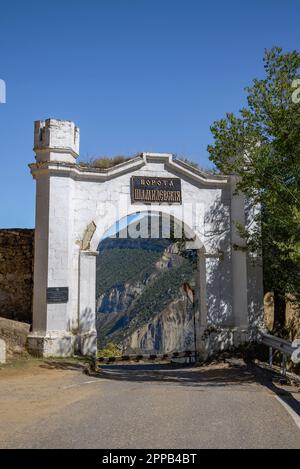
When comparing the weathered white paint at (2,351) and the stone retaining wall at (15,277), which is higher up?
the stone retaining wall at (15,277)

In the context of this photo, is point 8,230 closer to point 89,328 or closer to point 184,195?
point 89,328

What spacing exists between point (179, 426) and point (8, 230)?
11.0m

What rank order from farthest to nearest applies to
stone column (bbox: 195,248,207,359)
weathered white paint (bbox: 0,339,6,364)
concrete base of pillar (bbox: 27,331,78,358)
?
stone column (bbox: 195,248,207,359)
concrete base of pillar (bbox: 27,331,78,358)
weathered white paint (bbox: 0,339,6,364)

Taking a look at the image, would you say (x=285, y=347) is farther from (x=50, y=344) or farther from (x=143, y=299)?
(x=143, y=299)

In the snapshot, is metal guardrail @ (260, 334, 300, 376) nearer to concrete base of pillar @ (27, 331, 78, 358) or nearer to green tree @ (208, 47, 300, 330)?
green tree @ (208, 47, 300, 330)

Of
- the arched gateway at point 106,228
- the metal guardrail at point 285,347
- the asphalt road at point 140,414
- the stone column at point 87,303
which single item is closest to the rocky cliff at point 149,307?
the arched gateway at point 106,228

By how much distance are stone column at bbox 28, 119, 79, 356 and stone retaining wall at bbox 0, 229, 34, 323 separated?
1.16m

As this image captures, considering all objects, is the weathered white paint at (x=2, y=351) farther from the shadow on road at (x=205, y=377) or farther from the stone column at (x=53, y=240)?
the shadow on road at (x=205, y=377)

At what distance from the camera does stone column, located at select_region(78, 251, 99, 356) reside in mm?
14898

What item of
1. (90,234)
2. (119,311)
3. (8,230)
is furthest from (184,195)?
(119,311)

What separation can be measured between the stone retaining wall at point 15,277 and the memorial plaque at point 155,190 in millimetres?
3702

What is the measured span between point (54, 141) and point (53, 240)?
2869 mm

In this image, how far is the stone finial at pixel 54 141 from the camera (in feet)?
49.2

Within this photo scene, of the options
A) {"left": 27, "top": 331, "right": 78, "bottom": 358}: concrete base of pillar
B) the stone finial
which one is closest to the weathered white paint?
{"left": 27, "top": 331, "right": 78, "bottom": 358}: concrete base of pillar
